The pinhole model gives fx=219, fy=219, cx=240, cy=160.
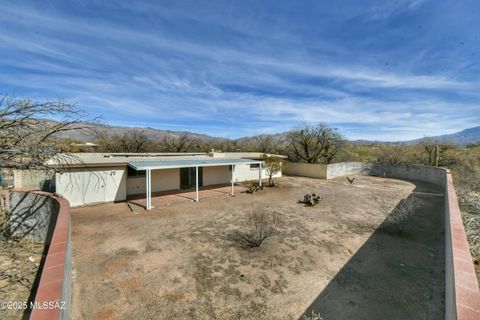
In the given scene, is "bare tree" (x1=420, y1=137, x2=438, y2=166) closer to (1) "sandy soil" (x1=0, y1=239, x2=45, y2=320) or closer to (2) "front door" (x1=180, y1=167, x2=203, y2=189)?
(2) "front door" (x1=180, y1=167, x2=203, y2=189)

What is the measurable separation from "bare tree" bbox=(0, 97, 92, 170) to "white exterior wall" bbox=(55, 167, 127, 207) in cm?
579

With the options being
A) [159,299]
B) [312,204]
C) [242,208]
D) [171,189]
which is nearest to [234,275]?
[159,299]

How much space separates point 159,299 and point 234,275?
1.70 metres

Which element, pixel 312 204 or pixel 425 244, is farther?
pixel 312 204

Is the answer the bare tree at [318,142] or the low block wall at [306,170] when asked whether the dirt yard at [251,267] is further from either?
the bare tree at [318,142]

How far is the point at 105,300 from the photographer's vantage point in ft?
14.2

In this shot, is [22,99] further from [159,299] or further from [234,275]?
[234,275]

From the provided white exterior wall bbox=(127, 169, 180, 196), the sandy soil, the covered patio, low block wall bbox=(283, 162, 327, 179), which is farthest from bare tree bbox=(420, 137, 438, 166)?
the sandy soil

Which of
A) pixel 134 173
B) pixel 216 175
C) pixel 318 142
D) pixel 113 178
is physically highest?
pixel 318 142

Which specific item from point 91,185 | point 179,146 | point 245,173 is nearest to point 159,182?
point 91,185

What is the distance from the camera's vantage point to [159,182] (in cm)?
1377

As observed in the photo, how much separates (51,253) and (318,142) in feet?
77.4

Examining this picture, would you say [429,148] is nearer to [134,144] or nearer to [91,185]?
[91,185]

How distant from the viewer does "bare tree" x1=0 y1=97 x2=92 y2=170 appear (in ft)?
14.3
